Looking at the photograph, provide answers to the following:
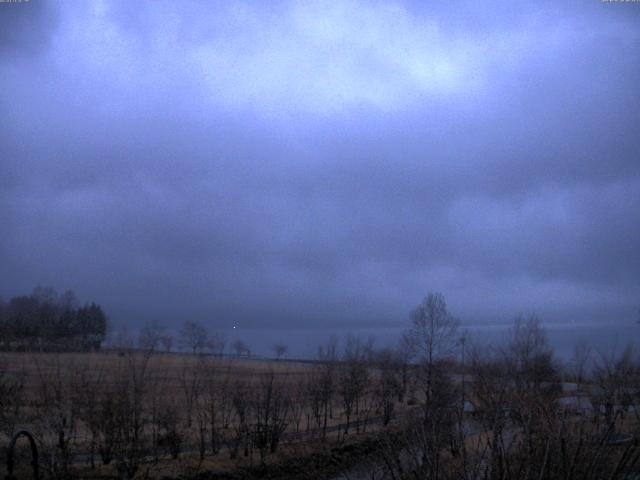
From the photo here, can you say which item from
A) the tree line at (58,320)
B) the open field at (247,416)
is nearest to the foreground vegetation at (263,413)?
the open field at (247,416)

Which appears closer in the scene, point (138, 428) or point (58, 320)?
point (138, 428)

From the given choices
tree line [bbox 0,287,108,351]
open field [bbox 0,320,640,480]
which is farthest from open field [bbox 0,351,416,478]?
tree line [bbox 0,287,108,351]

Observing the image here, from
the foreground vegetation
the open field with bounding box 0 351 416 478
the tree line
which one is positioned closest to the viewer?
the foreground vegetation

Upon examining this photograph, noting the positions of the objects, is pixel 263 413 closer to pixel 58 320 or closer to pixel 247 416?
pixel 247 416

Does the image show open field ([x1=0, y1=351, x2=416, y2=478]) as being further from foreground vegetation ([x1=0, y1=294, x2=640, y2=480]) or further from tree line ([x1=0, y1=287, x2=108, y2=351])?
tree line ([x1=0, y1=287, x2=108, y2=351])

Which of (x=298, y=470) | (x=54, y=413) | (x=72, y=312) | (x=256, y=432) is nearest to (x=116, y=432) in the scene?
(x=54, y=413)

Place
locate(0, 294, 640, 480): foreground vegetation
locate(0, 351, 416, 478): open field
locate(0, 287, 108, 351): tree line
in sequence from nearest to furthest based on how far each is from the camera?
locate(0, 294, 640, 480): foreground vegetation < locate(0, 351, 416, 478): open field < locate(0, 287, 108, 351): tree line

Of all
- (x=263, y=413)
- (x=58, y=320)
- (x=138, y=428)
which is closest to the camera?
(x=138, y=428)

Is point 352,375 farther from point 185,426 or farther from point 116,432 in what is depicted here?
point 116,432

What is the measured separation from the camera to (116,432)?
101ft

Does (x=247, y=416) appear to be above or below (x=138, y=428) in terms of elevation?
below

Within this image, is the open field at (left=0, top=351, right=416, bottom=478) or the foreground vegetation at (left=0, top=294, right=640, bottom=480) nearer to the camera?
the foreground vegetation at (left=0, top=294, right=640, bottom=480)

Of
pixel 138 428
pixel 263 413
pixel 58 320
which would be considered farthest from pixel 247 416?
pixel 58 320

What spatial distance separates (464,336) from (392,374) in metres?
8.37
